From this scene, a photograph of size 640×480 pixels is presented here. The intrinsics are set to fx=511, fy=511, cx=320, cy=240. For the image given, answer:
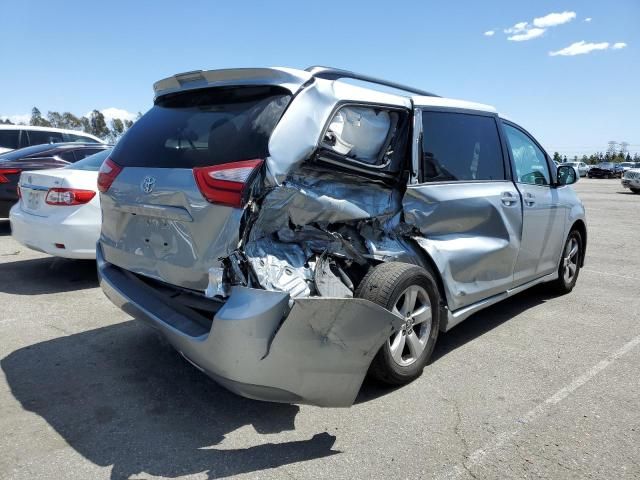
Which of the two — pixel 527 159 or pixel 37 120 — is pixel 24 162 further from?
pixel 37 120

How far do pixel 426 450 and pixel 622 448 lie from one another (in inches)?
42.5

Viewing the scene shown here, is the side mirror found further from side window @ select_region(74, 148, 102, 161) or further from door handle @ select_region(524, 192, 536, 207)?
side window @ select_region(74, 148, 102, 161)

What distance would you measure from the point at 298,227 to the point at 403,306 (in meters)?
0.90

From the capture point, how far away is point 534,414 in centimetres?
314

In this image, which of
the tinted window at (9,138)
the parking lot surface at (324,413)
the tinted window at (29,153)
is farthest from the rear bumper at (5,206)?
the tinted window at (9,138)

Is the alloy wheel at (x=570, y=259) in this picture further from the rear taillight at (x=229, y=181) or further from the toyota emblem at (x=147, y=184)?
the toyota emblem at (x=147, y=184)

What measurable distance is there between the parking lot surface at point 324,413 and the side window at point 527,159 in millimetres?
1408

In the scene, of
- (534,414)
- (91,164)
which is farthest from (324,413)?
(91,164)

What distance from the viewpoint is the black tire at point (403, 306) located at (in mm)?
3088

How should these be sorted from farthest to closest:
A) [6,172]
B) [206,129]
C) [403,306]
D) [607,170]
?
[607,170] → [6,172] → [403,306] → [206,129]

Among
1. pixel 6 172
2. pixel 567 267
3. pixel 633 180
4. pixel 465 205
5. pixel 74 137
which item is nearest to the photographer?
pixel 465 205

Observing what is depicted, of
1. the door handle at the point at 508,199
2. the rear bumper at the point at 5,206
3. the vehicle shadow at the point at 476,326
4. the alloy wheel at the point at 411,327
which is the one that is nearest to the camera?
the alloy wheel at the point at 411,327

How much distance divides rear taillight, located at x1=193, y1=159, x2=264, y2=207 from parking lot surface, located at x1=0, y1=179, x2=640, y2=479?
131 centimetres

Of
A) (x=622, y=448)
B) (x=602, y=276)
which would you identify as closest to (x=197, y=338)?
(x=622, y=448)
